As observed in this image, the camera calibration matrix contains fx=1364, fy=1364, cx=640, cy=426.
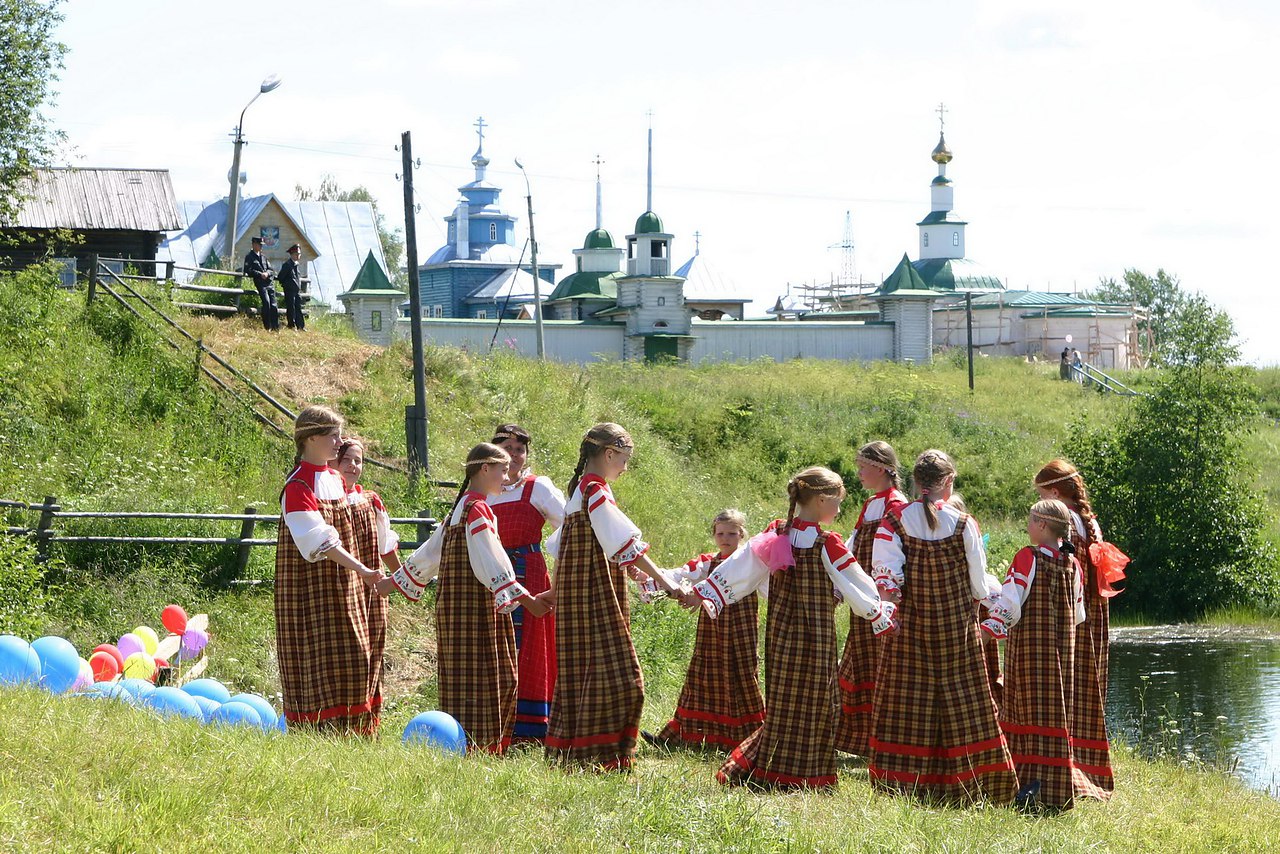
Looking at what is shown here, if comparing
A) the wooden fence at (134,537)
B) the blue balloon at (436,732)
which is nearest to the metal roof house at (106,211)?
the wooden fence at (134,537)

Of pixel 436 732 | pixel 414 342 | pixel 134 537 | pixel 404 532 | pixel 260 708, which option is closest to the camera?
pixel 436 732

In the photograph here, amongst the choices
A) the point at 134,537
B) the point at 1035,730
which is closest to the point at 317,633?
the point at 1035,730

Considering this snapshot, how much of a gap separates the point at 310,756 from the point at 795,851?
1.95m

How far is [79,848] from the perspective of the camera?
425 cm

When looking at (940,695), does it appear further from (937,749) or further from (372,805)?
(372,805)

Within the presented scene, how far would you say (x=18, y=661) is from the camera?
713cm

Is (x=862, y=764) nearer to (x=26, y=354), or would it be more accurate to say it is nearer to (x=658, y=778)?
(x=658, y=778)

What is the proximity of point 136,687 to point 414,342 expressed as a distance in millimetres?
9051

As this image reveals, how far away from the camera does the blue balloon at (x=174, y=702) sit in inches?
256

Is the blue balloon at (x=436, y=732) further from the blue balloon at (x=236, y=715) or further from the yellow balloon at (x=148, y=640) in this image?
the yellow balloon at (x=148, y=640)

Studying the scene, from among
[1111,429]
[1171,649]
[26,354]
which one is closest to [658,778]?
[26,354]

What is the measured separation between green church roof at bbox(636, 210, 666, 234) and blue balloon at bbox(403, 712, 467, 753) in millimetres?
32988

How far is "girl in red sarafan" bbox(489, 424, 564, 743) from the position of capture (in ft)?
21.9

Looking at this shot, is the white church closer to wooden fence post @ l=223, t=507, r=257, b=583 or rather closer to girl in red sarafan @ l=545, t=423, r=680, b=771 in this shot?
wooden fence post @ l=223, t=507, r=257, b=583
